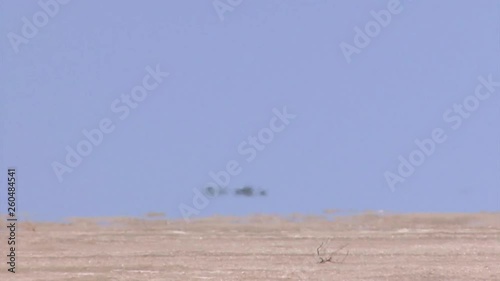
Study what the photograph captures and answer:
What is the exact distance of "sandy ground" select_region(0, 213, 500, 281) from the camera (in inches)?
653

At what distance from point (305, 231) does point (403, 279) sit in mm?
13559

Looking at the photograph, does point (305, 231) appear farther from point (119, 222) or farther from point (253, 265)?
point (253, 265)

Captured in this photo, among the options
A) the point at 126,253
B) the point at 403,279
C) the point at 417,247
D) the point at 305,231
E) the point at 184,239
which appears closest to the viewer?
the point at 403,279

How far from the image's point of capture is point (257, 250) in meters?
21.1

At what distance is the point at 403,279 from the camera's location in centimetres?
1578

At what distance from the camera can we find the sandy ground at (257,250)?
16.6 meters

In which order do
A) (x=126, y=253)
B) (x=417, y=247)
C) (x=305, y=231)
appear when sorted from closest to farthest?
(x=126, y=253), (x=417, y=247), (x=305, y=231)

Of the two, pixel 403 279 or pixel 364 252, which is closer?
pixel 403 279

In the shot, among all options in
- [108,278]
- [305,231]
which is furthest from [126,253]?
[305,231]

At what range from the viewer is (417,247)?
22.3 meters

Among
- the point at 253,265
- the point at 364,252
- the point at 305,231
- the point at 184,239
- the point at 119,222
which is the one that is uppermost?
the point at 119,222

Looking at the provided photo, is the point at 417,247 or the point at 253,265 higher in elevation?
the point at 417,247

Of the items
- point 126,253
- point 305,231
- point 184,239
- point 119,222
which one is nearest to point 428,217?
point 305,231

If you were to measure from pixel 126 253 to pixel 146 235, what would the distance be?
6242mm
